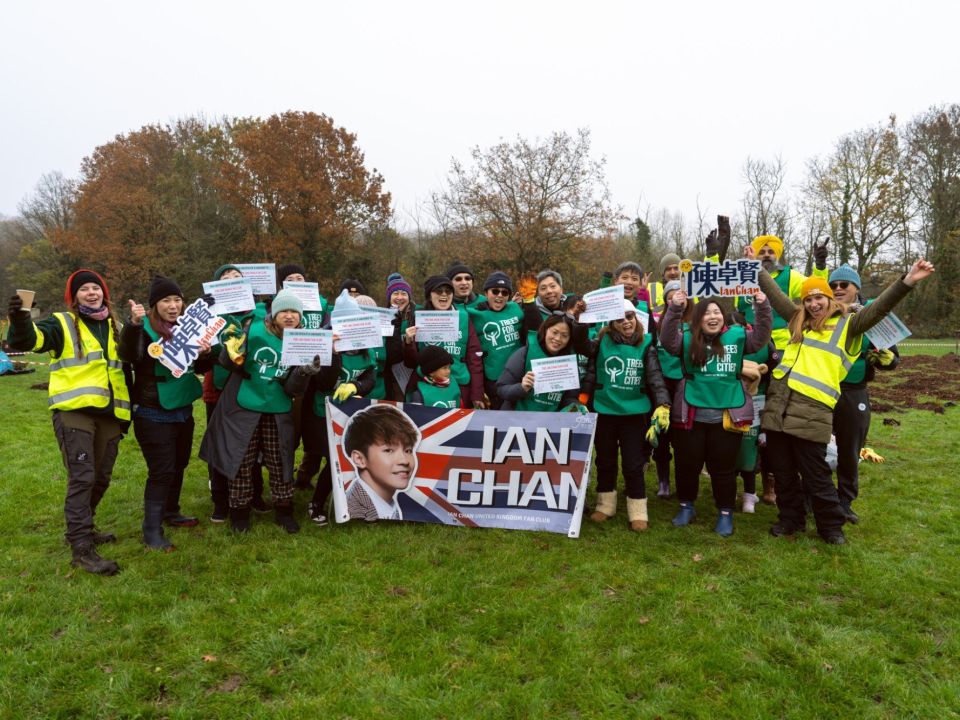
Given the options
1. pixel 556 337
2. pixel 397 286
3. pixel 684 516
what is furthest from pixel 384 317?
pixel 684 516

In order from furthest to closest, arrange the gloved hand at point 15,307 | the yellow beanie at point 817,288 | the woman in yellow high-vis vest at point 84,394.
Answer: the yellow beanie at point 817,288 < the woman in yellow high-vis vest at point 84,394 < the gloved hand at point 15,307

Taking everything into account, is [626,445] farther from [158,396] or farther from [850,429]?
[158,396]

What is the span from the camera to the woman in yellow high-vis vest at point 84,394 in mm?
4195

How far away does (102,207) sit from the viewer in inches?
1079

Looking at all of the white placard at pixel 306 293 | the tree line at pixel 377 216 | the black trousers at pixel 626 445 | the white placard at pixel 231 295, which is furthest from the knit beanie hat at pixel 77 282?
the tree line at pixel 377 216

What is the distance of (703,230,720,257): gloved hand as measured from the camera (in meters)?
5.10

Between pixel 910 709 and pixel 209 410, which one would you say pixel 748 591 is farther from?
pixel 209 410

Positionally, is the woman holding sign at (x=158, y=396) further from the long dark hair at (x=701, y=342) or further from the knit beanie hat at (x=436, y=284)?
the long dark hair at (x=701, y=342)

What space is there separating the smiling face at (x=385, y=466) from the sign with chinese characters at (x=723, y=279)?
114 inches

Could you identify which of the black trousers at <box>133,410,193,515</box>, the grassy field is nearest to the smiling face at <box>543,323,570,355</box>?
the grassy field

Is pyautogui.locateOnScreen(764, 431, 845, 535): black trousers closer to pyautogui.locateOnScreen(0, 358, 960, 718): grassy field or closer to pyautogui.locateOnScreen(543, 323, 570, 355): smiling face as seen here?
pyautogui.locateOnScreen(0, 358, 960, 718): grassy field

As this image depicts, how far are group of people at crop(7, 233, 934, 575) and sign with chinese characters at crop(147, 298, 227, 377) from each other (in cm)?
9

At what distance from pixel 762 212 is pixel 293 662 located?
36.7 m

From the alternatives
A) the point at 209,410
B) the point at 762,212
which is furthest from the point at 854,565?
the point at 762,212
